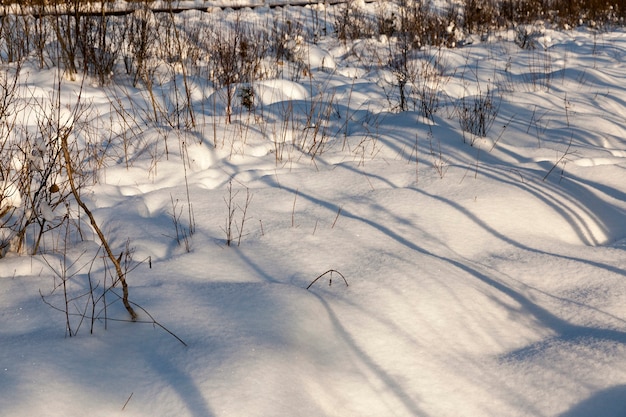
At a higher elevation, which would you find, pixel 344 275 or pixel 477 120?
pixel 477 120

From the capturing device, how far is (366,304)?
197cm

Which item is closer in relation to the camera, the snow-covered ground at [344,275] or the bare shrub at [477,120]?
the snow-covered ground at [344,275]

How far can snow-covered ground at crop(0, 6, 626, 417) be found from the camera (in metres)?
1.56

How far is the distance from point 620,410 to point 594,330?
1.25 ft

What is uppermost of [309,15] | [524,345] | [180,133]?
[309,15]

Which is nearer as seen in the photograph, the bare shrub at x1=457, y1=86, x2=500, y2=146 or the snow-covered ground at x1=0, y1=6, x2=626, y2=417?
the snow-covered ground at x1=0, y1=6, x2=626, y2=417

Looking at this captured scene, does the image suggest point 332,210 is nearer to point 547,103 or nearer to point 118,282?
point 118,282

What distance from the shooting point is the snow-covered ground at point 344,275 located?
1562 millimetres

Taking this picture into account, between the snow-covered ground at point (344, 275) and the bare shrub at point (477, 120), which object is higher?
the bare shrub at point (477, 120)

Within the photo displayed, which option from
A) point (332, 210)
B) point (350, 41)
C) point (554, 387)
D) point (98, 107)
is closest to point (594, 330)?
point (554, 387)

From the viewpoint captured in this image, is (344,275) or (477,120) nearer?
(344,275)

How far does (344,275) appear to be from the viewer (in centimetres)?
217

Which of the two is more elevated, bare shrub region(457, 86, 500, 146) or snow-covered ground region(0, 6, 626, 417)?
bare shrub region(457, 86, 500, 146)

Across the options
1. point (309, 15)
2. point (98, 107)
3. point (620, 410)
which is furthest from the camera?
point (309, 15)
